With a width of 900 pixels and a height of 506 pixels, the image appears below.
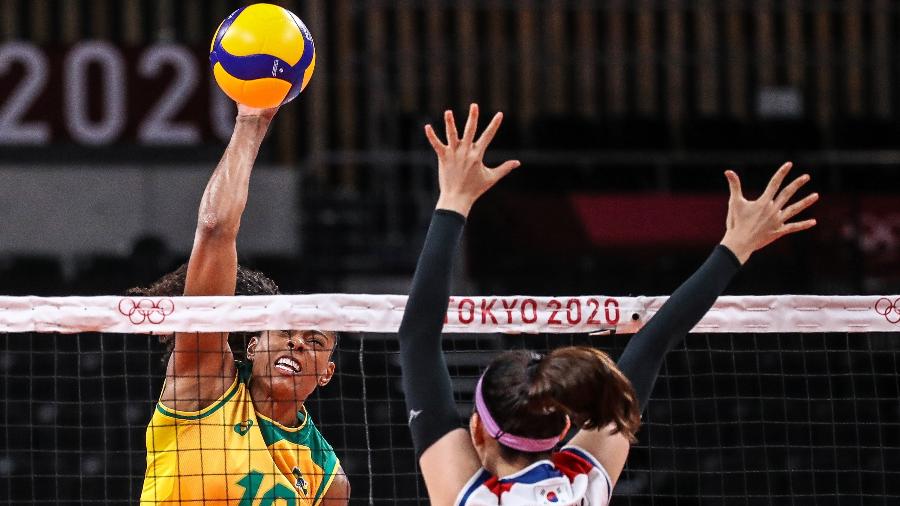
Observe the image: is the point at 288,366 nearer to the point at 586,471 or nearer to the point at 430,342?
the point at 430,342

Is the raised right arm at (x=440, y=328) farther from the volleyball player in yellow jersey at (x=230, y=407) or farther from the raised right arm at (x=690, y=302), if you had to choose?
the volleyball player in yellow jersey at (x=230, y=407)

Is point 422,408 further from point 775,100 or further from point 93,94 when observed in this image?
point 775,100

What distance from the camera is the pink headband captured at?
315cm

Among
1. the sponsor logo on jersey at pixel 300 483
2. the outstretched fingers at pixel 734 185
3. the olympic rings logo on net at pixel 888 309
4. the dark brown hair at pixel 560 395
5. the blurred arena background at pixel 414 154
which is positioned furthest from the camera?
the blurred arena background at pixel 414 154

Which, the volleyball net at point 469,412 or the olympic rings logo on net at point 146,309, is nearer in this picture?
the olympic rings logo on net at point 146,309

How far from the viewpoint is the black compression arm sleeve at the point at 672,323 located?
3488 millimetres

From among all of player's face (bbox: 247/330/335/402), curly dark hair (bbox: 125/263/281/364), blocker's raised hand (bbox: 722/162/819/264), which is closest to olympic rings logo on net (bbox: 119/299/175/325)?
curly dark hair (bbox: 125/263/281/364)

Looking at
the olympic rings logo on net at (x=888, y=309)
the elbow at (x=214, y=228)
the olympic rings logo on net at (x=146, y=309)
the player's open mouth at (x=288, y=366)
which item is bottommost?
the player's open mouth at (x=288, y=366)

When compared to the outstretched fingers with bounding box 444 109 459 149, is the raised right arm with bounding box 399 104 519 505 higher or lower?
lower

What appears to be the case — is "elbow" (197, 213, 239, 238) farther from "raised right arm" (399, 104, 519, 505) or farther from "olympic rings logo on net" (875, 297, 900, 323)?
"olympic rings logo on net" (875, 297, 900, 323)

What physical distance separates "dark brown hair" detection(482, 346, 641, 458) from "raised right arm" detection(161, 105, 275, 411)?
1.22 meters

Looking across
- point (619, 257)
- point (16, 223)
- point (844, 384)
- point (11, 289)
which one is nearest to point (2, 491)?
point (11, 289)

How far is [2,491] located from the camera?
974cm

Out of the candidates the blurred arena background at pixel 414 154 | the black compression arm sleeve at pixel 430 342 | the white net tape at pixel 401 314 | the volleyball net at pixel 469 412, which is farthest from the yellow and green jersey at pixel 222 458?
the blurred arena background at pixel 414 154
